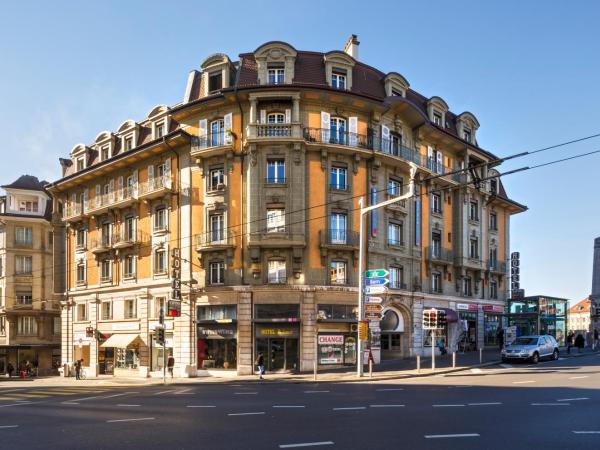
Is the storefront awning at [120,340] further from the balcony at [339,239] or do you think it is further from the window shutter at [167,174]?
the balcony at [339,239]

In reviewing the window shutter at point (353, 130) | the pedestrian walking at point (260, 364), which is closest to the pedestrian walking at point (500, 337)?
the window shutter at point (353, 130)

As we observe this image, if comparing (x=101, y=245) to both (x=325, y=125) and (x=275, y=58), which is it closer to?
(x=275, y=58)

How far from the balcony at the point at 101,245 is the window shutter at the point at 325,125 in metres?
18.0

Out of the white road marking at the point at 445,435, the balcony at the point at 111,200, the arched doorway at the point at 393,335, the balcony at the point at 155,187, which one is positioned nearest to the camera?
the white road marking at the point at 445,435

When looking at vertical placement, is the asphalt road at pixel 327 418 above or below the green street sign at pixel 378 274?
below

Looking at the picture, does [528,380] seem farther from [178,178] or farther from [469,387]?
[178,178]

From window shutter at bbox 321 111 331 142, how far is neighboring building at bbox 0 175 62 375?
113 feet

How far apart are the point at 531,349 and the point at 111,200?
29409 mm

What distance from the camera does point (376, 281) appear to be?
2459cm

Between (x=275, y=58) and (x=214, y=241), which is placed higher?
(x=275, y=58)

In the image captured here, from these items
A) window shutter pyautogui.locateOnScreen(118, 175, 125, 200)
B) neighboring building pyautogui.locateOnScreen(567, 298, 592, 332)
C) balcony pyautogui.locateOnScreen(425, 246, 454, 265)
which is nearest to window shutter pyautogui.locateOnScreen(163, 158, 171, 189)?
window shutter pyautogui.locateOnScreen(118, 175, 125, 200)

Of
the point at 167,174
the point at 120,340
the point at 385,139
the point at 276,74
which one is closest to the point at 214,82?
the point at 276,74

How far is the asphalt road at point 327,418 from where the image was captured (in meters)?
10.3

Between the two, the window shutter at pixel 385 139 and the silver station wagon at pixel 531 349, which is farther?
the window shutter at pixel 385 139
